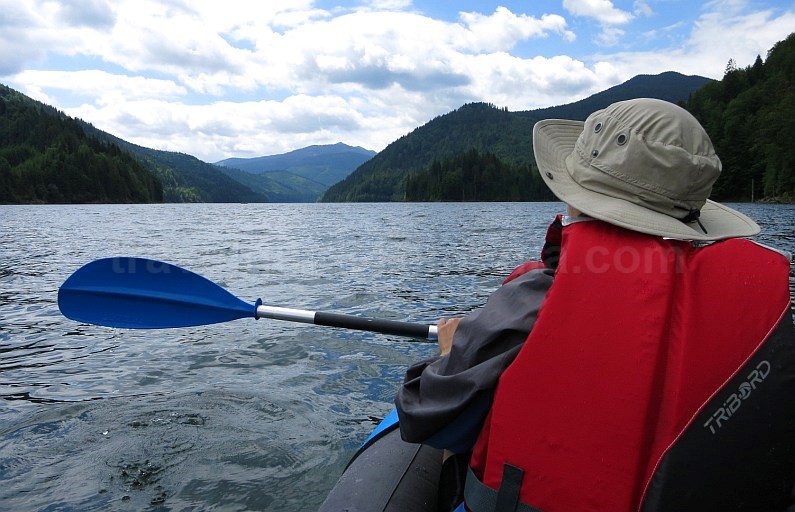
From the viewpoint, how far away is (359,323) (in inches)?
161

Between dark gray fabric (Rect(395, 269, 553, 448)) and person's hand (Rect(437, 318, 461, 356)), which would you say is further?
person's hand (Rect(437, 318, 461, 356))

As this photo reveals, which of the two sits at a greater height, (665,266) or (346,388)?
(665,266)

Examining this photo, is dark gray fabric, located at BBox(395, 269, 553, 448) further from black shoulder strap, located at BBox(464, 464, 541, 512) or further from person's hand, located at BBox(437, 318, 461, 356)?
person's hand, located at BBox(437, 318, 461, 356)

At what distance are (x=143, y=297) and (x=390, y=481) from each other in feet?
10.3

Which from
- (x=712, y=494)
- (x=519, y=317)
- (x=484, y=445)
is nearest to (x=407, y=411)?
(x=484, y=445)

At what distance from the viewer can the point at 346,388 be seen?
19.0 feet

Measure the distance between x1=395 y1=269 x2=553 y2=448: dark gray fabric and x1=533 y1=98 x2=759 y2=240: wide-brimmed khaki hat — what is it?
315mm

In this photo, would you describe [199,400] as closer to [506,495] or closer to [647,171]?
[506,495]

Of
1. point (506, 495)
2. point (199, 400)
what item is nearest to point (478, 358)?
point (506, 495)

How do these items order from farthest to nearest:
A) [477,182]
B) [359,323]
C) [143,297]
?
1. [477,182]
2. [143,297]
3. [359,323]

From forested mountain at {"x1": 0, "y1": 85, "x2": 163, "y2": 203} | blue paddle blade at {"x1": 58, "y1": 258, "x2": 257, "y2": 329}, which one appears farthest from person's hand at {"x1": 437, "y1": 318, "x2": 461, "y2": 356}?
forested mountain at {"x1": 0, "y1": 85, "x2": 163, "y2": 203}

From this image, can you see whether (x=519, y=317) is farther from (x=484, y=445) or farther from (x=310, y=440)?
(x=310, y=440)

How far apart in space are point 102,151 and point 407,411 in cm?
14306

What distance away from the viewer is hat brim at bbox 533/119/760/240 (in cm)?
175
